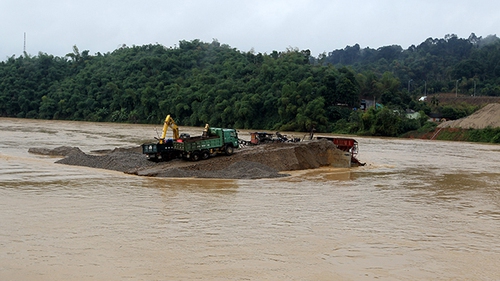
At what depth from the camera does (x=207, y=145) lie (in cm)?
2942

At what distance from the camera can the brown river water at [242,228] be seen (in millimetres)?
12555

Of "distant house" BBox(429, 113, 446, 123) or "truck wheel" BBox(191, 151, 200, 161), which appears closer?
"truck wheel" BBox(191, 151, 200, 161)

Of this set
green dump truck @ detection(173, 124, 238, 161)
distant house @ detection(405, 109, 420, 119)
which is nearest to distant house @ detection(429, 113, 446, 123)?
distant house @ detection(405, 109, 420, 119)

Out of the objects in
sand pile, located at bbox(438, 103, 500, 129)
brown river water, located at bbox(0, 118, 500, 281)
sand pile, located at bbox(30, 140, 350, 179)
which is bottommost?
brown river water, located at bbox(0, 118, 500, 281)


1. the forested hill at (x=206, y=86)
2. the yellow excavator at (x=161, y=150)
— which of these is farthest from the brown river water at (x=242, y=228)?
the forested hill at (x=206, y=86)

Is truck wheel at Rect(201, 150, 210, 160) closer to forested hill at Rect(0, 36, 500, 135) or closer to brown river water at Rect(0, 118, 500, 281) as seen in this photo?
brown river water at Rect(0, 118, 500, 281)

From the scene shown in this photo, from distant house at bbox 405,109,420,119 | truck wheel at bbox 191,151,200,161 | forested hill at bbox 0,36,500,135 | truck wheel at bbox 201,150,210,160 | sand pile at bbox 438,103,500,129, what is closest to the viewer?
truck wheel at bbox 191,151,200,161

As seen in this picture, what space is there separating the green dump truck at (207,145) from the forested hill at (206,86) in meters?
48.2

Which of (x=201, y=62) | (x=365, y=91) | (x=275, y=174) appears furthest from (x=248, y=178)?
(x=201, y=62)

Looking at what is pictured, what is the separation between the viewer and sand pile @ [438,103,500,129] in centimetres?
6682

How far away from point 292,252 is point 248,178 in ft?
43.2

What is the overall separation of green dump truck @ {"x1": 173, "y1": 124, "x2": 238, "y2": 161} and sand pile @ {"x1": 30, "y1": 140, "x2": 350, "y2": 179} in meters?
0.52

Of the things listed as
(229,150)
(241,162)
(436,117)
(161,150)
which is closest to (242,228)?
(241,162)

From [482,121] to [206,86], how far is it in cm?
4800
